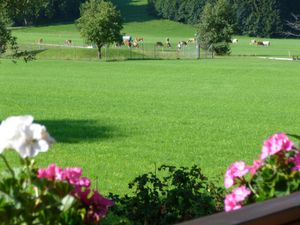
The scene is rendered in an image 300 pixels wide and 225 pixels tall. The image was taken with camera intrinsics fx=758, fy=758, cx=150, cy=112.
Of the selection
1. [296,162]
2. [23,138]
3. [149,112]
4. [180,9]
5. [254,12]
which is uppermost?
[23,138]

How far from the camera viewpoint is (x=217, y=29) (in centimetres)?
7862

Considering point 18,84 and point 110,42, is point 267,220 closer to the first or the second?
point 18,84

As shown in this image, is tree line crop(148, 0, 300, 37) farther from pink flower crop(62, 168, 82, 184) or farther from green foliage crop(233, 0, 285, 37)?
pink flower crop(62, 168, 82, 184)

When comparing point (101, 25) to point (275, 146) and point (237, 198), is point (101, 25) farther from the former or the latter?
point (237, 198)

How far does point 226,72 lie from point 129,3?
109044 millimetres

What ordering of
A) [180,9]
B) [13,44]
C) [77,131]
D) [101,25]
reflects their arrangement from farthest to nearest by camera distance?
[180,9] < [101,25] < [77,131] < [13,44]

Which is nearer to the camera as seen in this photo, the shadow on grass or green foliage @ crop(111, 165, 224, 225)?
green foliage @ crop(111, 165, 224, 225)

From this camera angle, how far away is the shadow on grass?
1747 cm

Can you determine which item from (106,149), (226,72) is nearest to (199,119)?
(106,149)

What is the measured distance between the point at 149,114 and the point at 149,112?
57 centimetres

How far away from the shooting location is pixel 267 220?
246 cm

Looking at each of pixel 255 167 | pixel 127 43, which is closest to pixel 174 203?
pixel 255 167

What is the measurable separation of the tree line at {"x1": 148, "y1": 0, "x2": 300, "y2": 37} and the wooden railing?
4389 inches

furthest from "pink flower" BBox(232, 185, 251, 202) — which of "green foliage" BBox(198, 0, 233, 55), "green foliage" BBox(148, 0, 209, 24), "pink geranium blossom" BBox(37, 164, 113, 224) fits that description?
"green foliage" BBox(148, 0, 209, 24)
